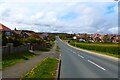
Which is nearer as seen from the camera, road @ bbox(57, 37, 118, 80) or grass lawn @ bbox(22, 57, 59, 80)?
grass lawn @ bbox(22, 57, 59, 80)

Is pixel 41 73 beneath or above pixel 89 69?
above

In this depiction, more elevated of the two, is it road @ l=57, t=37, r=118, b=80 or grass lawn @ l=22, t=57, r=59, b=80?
grass lawn @ l=22, t=57, r=59, b=80

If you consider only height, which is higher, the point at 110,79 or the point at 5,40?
the point at 5,40

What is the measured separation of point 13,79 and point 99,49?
55.5 metres

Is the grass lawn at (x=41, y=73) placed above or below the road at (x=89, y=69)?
above

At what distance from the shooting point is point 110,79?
1309cm

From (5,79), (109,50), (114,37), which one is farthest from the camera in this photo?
(114,37)

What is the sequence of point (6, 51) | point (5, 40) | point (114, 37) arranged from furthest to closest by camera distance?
1. point (114, 37)
2. point (5, 40)
3. point (6, 51)

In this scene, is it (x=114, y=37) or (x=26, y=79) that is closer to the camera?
(x=26, y=79)

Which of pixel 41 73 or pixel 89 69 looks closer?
pixel 41 73

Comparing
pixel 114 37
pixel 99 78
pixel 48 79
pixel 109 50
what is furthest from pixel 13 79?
pixel 114 37

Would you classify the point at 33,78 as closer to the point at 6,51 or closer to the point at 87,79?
the point at 87,79

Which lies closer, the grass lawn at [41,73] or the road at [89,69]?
the grass lawn at [41,73]

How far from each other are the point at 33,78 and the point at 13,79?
1.08 meters
